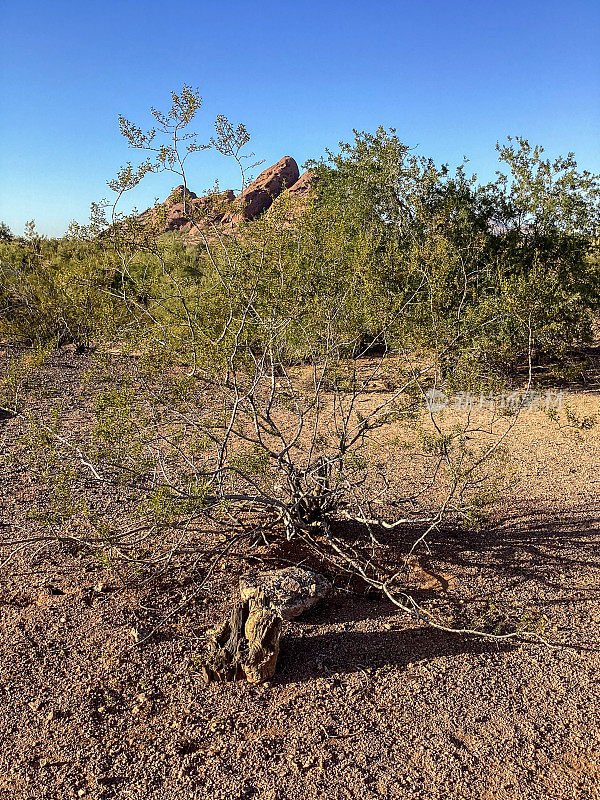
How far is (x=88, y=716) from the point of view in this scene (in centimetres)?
338

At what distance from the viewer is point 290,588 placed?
4.31 meters

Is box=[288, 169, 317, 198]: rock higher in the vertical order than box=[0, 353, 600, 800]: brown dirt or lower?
higher

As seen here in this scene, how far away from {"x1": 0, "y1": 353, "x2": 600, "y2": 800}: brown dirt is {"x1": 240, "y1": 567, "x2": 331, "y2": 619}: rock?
5.3 inches

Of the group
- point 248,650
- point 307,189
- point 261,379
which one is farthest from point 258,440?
point 307,189

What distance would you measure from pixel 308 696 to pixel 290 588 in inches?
33.6

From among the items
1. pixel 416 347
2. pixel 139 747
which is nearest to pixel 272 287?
pixel 416 347

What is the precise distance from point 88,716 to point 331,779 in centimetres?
142

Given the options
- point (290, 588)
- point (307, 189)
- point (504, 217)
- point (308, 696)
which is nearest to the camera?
point (308, 696)

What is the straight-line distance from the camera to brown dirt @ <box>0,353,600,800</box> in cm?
303

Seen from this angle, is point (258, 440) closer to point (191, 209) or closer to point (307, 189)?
point (191, 209)

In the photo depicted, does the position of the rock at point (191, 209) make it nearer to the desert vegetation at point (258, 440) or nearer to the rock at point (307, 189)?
the desert vegetation at point (258, 440)

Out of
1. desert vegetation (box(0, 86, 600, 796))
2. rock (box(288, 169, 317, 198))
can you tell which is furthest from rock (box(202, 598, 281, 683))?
rock (box(288, 169, 317, 198))

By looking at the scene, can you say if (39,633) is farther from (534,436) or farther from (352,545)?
(534,436)

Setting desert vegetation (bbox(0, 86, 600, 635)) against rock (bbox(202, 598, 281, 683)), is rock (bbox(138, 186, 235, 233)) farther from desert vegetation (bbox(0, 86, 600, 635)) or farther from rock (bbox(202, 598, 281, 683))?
rock (bbox(202, 598, 281, 683))
